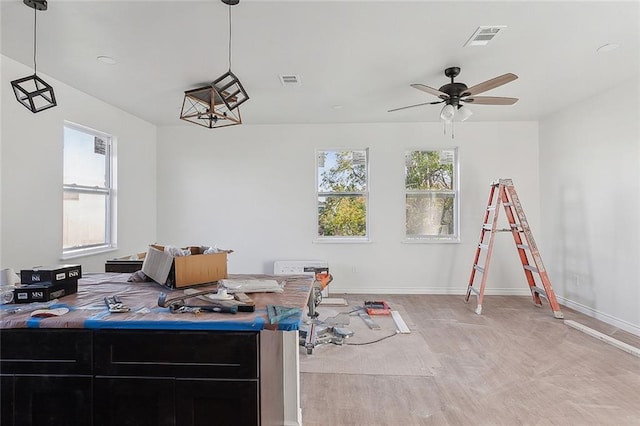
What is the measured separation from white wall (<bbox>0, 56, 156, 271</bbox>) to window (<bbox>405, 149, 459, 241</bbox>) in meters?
4.31

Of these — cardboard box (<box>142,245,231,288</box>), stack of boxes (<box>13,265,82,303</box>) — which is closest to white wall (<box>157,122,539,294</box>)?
cardboard box (<box>142,245,231,288</box>)

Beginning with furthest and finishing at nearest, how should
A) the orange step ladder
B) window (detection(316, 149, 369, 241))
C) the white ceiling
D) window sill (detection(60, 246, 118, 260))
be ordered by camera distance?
window (detection(316, 149, 369, 241)) < the orange step ladder < window sill (detection(60, 246, 118, 260)) < the white ceiling

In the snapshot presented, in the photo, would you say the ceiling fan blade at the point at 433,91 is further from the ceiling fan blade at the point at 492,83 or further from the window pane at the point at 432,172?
the window pane at the point at 432,172

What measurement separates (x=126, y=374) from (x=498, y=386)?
2.44 meters

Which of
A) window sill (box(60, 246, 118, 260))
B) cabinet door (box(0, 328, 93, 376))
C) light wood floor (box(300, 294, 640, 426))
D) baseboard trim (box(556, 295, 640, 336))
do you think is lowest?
light wood floor (box(300, 294, 640, 426))

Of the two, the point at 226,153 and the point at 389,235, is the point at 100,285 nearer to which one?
the point at 226,153

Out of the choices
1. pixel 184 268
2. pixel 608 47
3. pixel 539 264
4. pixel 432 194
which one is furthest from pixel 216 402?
pixel 432 194

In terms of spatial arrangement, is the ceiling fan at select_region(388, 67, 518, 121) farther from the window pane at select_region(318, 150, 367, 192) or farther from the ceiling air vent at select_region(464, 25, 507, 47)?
the window pane at select_region(318, 150, 367, 192)

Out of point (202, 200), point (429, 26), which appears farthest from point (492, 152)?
point (202, 200)

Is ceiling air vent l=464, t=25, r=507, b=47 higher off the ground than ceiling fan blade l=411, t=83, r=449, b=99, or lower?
higher

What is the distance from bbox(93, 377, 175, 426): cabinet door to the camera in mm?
1284

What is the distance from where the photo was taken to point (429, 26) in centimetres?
246

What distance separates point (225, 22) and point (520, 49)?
95.4 inches

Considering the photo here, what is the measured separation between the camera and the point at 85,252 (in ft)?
12.8
